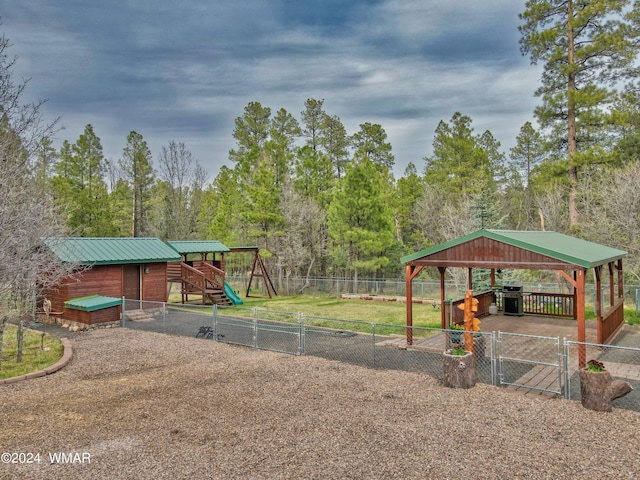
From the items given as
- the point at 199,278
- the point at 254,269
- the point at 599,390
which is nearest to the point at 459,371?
the point at 599,390

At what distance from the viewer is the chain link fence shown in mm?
7992

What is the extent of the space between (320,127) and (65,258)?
27.5m

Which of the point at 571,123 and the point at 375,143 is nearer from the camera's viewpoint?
the point at 571,123

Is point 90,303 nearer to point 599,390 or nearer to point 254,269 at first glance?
point 254,269

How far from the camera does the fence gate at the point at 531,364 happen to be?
7.74 metres

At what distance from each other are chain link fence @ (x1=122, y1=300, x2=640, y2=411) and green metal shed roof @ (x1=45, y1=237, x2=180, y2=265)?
289 cm

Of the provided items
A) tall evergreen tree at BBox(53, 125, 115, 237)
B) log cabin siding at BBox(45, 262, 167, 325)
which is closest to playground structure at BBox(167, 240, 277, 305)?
log cabin siding at BBox(45, 262, 167, 325)

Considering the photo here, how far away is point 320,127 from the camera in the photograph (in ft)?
127

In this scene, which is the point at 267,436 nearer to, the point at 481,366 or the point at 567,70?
the point at 481,366

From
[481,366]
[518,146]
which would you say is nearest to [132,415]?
[481,366]

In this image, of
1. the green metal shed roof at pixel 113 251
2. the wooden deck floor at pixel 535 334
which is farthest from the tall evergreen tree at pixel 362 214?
the wooden deck floor at pixel 535 334

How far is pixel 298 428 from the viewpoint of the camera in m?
6.11

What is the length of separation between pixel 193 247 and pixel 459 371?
17.4 m

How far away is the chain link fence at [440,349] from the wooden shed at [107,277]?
3.96ft
